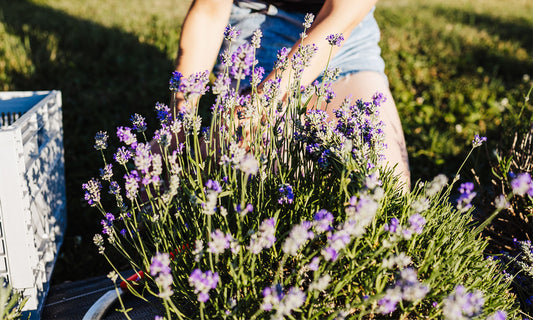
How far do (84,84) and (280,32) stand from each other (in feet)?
8.58

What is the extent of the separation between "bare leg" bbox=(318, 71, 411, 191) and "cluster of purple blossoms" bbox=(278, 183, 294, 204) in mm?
674

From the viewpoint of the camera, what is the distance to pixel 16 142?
1.50 meters

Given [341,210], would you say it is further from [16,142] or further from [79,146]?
[79,146]

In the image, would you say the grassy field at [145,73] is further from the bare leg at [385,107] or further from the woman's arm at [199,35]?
the woman's arm at [199,35]

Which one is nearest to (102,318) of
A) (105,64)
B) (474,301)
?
(474,301)

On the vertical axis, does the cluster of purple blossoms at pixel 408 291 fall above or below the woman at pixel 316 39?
below

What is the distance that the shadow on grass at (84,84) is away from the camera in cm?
254

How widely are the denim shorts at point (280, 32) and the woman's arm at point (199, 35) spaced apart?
0.22 metres

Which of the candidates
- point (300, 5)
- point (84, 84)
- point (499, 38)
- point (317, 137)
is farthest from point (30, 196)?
point (499, 38)

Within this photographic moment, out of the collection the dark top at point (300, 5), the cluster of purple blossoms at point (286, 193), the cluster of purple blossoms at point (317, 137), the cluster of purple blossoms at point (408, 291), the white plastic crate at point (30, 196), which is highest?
the dark top at point (300, 5)

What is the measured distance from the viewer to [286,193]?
131cm

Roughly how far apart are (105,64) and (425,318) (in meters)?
4.48

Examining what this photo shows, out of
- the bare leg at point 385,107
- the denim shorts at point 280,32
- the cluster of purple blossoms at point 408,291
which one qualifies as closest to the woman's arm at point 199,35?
the denim shorts at point 280,32

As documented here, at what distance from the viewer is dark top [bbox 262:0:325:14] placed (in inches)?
97.5
